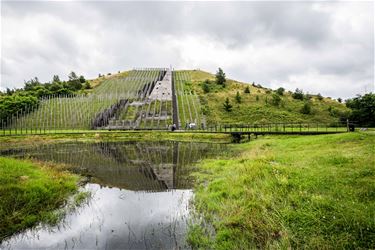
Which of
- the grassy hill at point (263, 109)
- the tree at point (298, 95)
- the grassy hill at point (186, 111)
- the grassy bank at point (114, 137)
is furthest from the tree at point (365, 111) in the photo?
the tree at point (298, 95)

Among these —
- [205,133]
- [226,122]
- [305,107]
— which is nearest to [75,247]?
[205,133]

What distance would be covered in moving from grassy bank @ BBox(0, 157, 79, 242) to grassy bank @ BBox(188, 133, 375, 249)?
6.83m

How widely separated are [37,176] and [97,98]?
213 feet

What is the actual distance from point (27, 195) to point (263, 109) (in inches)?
2664

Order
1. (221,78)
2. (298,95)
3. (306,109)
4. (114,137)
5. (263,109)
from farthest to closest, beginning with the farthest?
(221,78) → (298,95) → (263,109) → (306,109) → (114,137)

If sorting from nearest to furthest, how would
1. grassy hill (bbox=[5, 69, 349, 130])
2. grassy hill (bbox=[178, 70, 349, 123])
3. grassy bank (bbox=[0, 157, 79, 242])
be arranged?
1. grassy bank (bbox=[0, 157, 79, 242])
2. grassy hill (bbox=[5, 69, 349, 130])
3. grassy hill (bbox=[178, 70, 349, 123])

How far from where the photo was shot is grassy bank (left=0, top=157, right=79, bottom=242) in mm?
10734

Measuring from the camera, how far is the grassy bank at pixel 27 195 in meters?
10.7

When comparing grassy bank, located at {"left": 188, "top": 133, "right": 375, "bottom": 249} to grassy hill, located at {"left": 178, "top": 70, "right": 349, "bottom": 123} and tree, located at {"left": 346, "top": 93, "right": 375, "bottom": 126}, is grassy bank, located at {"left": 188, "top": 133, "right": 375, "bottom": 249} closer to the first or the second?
tree, located at {"left": 346, "top": 93, "right": 375, "bottom": 126}

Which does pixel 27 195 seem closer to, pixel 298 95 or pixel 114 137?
pixel 114 137

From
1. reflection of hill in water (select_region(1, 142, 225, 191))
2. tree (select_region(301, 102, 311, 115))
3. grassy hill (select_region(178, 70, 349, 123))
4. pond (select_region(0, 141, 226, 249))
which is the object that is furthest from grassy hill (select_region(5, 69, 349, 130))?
pond (select_region(0, 141, 226, 249))

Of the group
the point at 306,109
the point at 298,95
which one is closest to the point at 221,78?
the point at 298,95

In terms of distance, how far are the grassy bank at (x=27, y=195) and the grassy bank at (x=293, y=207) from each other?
683 cm

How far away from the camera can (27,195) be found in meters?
12.5
